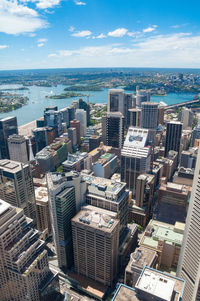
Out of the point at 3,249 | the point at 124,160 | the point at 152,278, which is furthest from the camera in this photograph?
the point at 124,160

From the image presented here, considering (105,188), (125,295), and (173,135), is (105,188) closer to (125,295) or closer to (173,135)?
(125,295)

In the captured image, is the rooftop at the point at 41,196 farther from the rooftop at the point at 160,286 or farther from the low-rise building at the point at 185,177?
the low-rise building at the point at 185,177

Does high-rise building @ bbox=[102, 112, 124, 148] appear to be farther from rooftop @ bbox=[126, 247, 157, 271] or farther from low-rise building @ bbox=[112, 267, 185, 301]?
low-rise building @ bbox=[112, 267, 185, 301]

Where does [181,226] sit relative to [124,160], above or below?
below

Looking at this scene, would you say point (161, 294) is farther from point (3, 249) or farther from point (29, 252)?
point (3, 249)

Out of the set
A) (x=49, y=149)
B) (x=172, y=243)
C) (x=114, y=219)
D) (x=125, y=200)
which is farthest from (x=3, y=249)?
(x=49, y=149)

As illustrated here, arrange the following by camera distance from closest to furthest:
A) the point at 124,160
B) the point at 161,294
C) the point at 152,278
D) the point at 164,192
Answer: the point at 161,294 < the point at 152,278 < the point at 164,192 < the point at 124,160

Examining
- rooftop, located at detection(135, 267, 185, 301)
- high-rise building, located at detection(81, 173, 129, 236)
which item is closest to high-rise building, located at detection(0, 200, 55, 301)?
high-rise building, located at detection(81, 173, 129, 236)

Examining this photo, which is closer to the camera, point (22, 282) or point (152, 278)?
point (152, 278)
